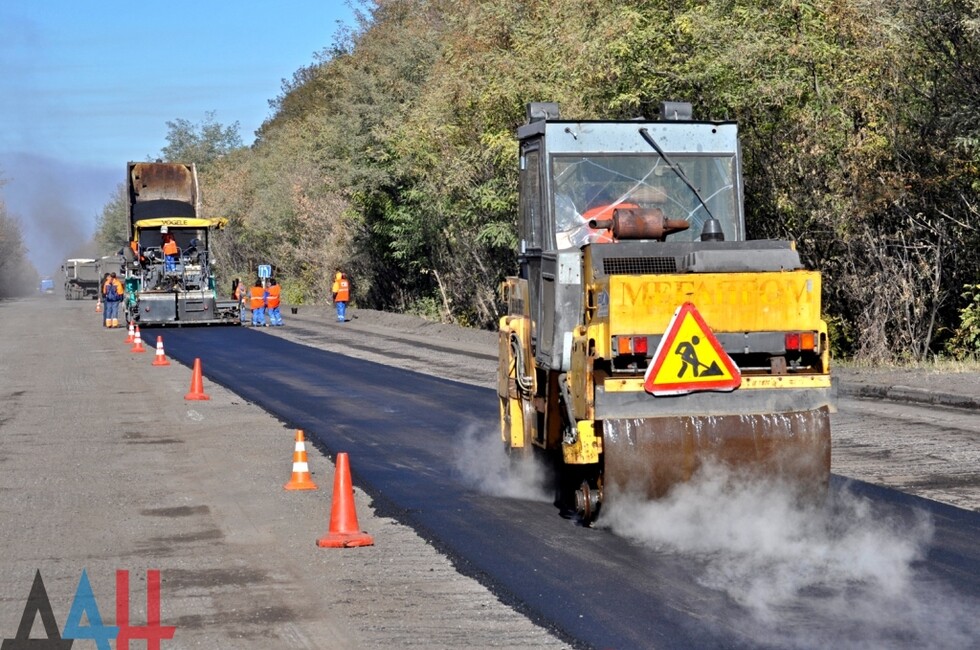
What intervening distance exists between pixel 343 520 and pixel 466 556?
0.95 m

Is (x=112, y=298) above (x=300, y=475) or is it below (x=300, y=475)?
above

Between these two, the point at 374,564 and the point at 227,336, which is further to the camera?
the point at 227,336

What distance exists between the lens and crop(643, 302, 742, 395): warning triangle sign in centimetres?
834

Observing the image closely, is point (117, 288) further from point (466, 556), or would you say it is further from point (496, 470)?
point (466, 556)

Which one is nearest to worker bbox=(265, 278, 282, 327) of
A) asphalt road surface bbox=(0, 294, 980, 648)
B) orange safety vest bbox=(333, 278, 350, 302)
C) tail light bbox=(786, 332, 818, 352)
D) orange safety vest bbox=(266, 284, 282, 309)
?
orange safety vest bbox=(266, 284, 282, 309)

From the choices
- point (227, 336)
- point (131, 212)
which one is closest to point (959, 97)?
point (227, 336)

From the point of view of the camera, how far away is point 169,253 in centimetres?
3994

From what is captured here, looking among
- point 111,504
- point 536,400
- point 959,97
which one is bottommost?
point 111,504

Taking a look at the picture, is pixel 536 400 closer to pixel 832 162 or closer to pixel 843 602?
pixel 843 602

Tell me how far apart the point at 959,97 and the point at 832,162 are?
10.00 ft

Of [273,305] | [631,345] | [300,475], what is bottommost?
[300,475]

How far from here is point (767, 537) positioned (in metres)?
8.40

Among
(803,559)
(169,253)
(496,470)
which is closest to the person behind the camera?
(803,559)

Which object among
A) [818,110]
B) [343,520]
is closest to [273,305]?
[818,110]
